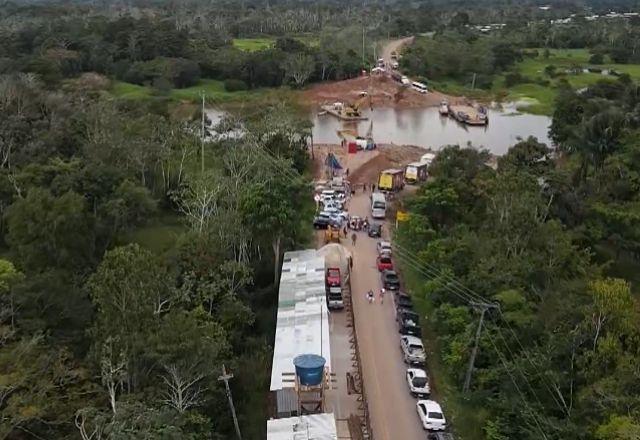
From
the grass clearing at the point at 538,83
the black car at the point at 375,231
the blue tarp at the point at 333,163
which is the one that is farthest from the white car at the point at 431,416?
the grass clearing at the point at 538,83

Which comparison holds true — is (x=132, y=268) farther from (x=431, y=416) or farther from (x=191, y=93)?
(x=191, y=93)

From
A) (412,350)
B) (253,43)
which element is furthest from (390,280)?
(253,43)

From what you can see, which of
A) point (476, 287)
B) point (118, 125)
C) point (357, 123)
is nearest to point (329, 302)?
point (476, 287)

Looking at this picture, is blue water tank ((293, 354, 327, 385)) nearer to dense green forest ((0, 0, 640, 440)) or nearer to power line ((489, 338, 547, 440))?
dense green forest ((0, 0, 640, 440))

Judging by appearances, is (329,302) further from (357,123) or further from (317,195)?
(357,123)

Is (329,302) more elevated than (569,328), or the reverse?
(569,328)

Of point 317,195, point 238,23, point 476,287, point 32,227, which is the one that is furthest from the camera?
point 238,23

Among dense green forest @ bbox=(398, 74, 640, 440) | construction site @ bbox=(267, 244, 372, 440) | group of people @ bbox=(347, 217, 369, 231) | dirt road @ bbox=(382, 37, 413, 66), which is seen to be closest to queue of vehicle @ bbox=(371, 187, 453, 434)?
dense green forest @ bbox=(398, 74, 640, 440)
